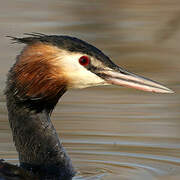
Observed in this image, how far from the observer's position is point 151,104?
1120 cm

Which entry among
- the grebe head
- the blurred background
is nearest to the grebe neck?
the grebe head

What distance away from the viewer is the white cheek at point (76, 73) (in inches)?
346

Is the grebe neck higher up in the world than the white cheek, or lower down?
lower down

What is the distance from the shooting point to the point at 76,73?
8.81 m

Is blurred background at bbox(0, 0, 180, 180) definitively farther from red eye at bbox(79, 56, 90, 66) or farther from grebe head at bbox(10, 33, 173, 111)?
red eye at bbox(79, 56, 90, 66)

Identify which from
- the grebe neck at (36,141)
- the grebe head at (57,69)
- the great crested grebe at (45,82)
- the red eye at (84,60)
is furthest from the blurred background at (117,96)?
the red eye at (84,60)

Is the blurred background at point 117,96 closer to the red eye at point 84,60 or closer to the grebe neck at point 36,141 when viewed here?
the grebe neck at point 36,141

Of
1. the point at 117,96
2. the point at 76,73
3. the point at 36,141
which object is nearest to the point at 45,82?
the point at 76,73

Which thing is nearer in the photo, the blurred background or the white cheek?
the white cheek

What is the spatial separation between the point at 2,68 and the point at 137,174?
3.90 meters

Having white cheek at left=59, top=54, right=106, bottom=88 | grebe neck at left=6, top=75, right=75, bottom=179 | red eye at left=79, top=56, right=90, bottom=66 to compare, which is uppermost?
red eye at left=79, top=56, right=90, bottom=66

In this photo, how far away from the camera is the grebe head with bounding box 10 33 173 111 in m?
8.75

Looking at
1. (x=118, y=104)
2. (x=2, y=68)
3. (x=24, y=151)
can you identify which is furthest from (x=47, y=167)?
(x=2, y=68)

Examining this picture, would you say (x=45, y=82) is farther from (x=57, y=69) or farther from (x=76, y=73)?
(x=76, y=73)
